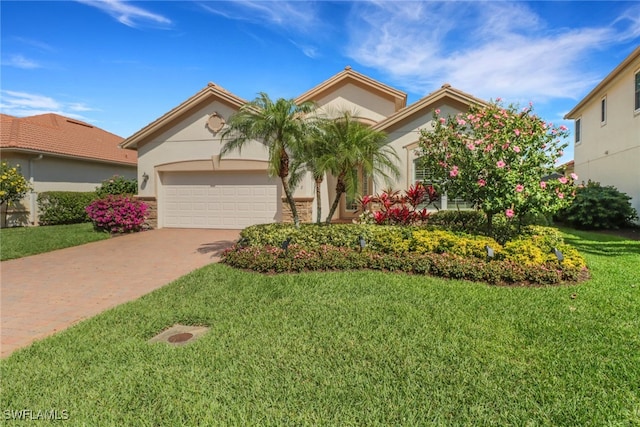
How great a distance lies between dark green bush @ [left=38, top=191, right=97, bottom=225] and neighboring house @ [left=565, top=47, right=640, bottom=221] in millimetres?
24987

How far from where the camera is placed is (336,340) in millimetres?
3943

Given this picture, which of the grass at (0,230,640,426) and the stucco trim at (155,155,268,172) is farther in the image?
the stucco trim at (155,155,268,172)

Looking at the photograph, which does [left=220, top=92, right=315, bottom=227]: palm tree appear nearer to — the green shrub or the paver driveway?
the paver driveway

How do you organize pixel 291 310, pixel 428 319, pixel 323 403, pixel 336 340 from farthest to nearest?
1. pixel 291 310
2. pixel 428 319
3. pixel 336 340
4. pixel 323 403

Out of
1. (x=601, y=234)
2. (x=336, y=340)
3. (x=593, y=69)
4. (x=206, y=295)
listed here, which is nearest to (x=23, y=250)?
(x=206, y=295)

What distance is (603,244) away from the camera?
395 inches

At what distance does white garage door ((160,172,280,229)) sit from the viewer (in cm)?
1454

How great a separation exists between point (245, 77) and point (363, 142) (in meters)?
6.14

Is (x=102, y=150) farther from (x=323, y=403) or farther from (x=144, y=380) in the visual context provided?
(x=323, y=403)

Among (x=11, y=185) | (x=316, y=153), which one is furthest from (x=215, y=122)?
(x=11, y=185)

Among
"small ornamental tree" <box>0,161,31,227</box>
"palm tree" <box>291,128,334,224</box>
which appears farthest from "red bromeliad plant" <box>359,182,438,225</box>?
"small ornamental tree" <box>0,161,31,227</box>

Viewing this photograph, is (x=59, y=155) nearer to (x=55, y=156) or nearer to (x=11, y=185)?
(x=55, y=156)

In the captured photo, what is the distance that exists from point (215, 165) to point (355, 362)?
493 inches

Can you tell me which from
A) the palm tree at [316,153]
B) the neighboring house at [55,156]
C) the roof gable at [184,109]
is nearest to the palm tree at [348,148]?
the palm tree at [316,153]
